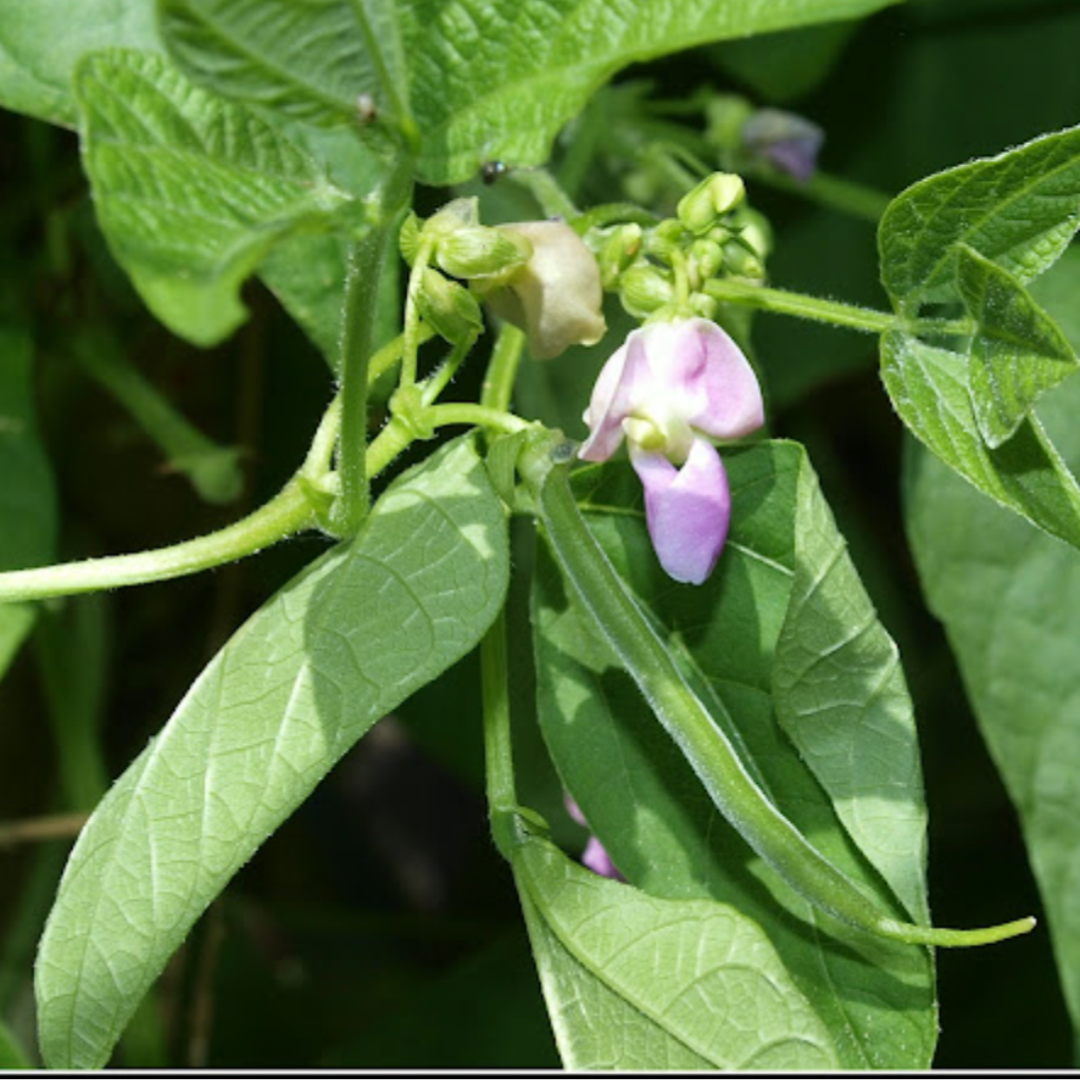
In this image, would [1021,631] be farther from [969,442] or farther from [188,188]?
[188,188]

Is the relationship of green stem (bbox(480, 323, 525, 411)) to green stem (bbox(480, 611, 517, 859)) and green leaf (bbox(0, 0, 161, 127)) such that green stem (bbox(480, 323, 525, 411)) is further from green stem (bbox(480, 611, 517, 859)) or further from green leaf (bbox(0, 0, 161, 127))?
green leaf (bbox(0, 0, 161, 127))

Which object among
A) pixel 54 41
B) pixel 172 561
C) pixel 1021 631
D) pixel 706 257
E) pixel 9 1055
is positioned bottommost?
pixel 9 1055

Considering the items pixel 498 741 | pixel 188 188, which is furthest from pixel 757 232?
pixel 188 188

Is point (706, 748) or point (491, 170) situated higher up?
point (491, 170)

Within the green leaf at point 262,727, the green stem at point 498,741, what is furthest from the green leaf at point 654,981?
the green leaf at point 262,727

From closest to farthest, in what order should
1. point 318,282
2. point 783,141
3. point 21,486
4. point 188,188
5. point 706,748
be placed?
point 188,188, point 706,748, point 318,282, point 21,486, point 783,141

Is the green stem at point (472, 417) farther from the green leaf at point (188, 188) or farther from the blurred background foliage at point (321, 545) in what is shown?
the blurred background foliage at point (321, 545)

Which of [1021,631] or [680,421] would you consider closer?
[680,421]
